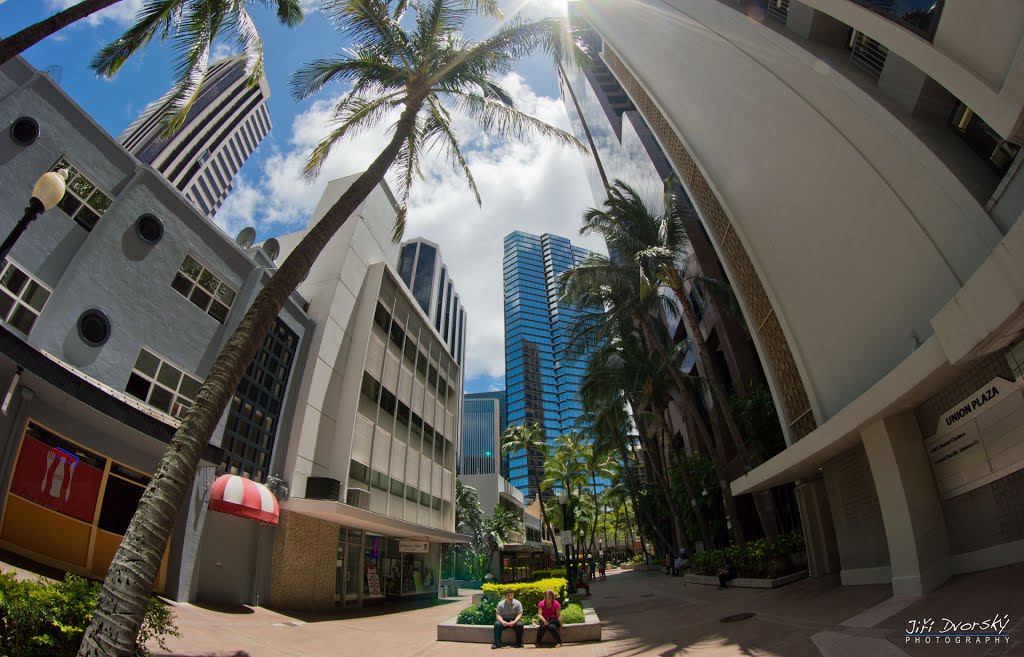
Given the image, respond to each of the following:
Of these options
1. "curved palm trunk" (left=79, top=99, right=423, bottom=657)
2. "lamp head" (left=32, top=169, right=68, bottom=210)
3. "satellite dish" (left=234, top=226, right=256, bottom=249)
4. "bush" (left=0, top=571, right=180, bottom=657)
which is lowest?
"bush" (left=0, top=571, right=180, bottom=657)

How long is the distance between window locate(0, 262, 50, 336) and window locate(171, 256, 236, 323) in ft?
10.9

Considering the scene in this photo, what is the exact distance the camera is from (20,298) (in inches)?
390

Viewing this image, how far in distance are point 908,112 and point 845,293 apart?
153 inches

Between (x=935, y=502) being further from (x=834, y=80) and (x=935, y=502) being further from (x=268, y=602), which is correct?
(x=268, y=602)

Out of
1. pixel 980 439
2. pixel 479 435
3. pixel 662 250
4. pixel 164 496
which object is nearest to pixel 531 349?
pixel 479 435

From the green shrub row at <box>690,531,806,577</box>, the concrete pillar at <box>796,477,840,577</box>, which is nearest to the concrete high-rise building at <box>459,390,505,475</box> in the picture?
the green shrub row at <box>690,531,806,577</box>

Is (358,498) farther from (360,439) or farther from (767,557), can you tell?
(767,557)

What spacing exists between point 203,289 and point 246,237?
523 cm

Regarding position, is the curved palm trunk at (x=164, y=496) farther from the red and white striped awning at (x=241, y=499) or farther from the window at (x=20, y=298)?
the red and white striped awning at (x=241, y=499)

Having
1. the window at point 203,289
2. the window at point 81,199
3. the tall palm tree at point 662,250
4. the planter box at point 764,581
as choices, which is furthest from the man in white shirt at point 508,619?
the window at point 81,199

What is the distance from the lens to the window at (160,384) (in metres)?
12.2

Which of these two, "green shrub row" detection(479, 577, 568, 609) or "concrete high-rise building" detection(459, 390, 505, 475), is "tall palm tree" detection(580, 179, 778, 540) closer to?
"green shrub row" detection(479, 577, 568, 609)

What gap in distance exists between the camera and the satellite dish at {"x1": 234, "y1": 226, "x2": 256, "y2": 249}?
61.8 ft

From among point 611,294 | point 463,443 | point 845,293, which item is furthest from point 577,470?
point 463,443
